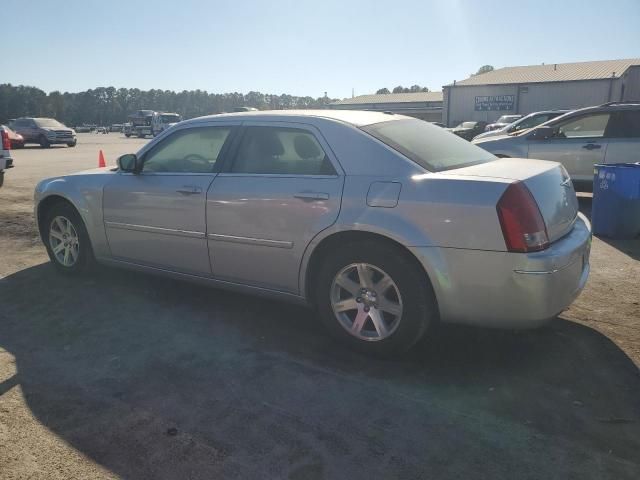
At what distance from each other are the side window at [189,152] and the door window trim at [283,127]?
0.14 metres

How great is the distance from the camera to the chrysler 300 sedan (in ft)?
9.73

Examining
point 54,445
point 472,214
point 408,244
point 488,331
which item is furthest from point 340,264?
point 54,445

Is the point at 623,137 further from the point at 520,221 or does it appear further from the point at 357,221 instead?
the point at 357,221

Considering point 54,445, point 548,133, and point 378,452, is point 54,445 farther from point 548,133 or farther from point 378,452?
point 548,133

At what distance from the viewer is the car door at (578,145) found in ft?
27.6

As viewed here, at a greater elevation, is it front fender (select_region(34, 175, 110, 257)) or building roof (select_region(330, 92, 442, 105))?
building roof (select_region(330, 92, 442, 105))

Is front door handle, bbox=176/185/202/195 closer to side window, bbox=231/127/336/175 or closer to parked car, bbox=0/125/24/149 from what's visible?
side window, bbox=231/127/336/175

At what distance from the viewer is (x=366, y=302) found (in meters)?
3.37

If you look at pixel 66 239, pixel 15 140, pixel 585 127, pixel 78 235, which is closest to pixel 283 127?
pixel 78 235

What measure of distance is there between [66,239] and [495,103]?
1714 inches

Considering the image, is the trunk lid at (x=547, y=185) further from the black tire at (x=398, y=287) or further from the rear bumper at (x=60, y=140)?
the rear bumper at (x=60, y=140)

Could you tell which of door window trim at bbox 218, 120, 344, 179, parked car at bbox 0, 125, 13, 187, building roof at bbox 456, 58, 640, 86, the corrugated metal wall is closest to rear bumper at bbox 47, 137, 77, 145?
parked car at bbox 0, 125, 13, 187

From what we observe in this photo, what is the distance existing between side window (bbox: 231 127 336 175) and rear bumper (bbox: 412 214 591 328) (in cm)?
99

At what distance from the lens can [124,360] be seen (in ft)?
11.1
